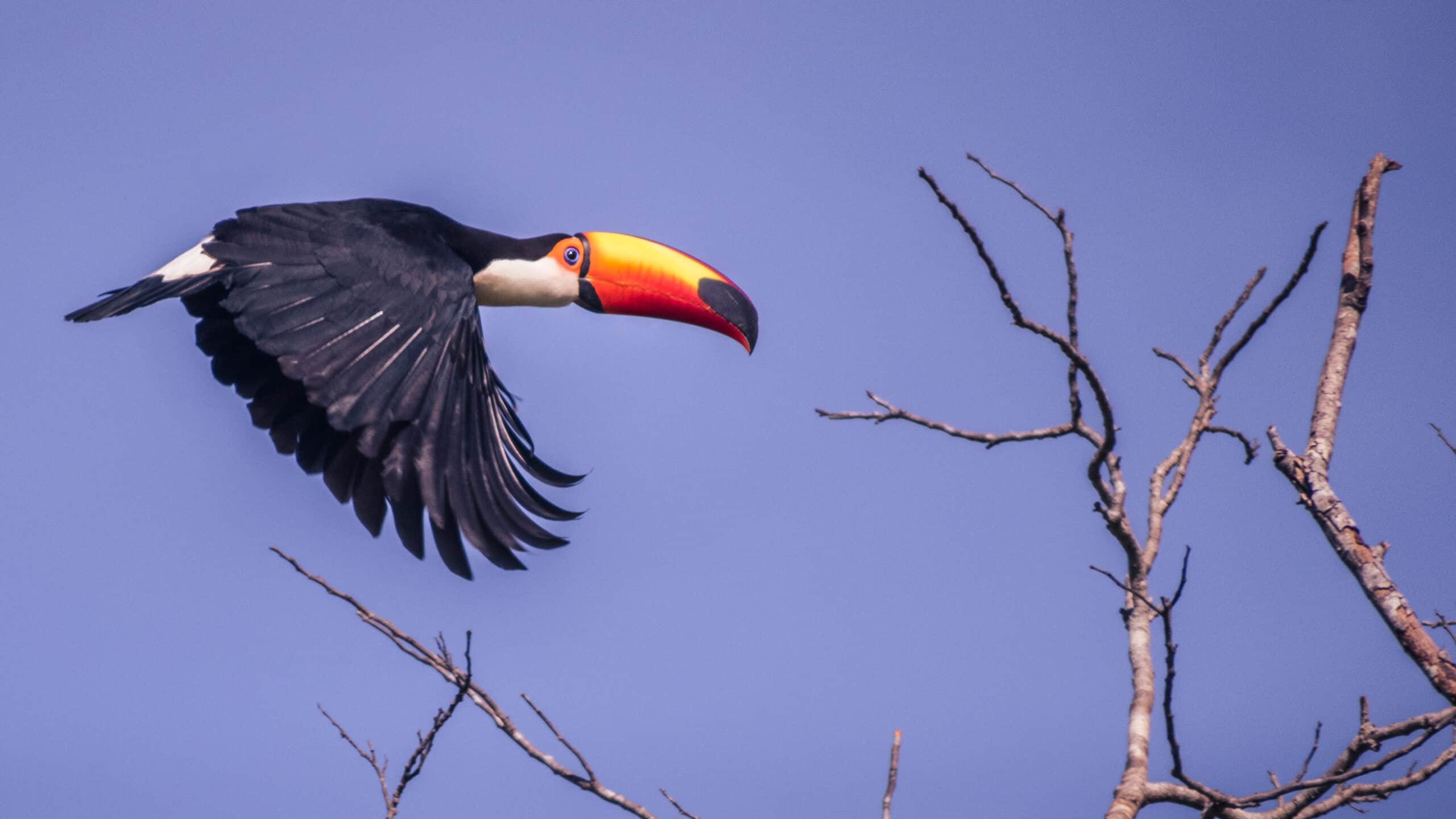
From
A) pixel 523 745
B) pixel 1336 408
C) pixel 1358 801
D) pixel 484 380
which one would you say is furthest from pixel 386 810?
pixel 1336 408

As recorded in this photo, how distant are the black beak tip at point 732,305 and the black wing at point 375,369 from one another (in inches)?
78.4

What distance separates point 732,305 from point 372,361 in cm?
314

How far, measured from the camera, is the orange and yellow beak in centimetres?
894

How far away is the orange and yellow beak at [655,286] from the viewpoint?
8938 mm

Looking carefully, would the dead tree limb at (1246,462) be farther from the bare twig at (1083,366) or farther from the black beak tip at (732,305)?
the black beak tip at (732,305)

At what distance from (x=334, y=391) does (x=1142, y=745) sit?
3881mm

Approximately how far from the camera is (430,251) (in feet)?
23.5

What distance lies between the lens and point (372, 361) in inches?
249

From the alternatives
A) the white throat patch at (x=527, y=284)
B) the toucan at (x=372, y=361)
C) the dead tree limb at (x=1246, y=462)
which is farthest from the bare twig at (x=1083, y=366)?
the white throat patch at (x=527, y=284)

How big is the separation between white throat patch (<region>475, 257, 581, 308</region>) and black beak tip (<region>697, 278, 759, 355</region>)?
0.92 metres

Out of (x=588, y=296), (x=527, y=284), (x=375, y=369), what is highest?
(x=588, y=296)

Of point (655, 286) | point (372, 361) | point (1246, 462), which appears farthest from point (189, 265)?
point (1246, 462)

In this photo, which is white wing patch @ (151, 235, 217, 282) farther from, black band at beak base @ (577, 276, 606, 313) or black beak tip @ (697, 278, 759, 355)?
black beak tip @ (697, 278, 759, 355)

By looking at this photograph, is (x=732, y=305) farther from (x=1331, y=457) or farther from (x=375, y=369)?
(x=1331, y=457)
